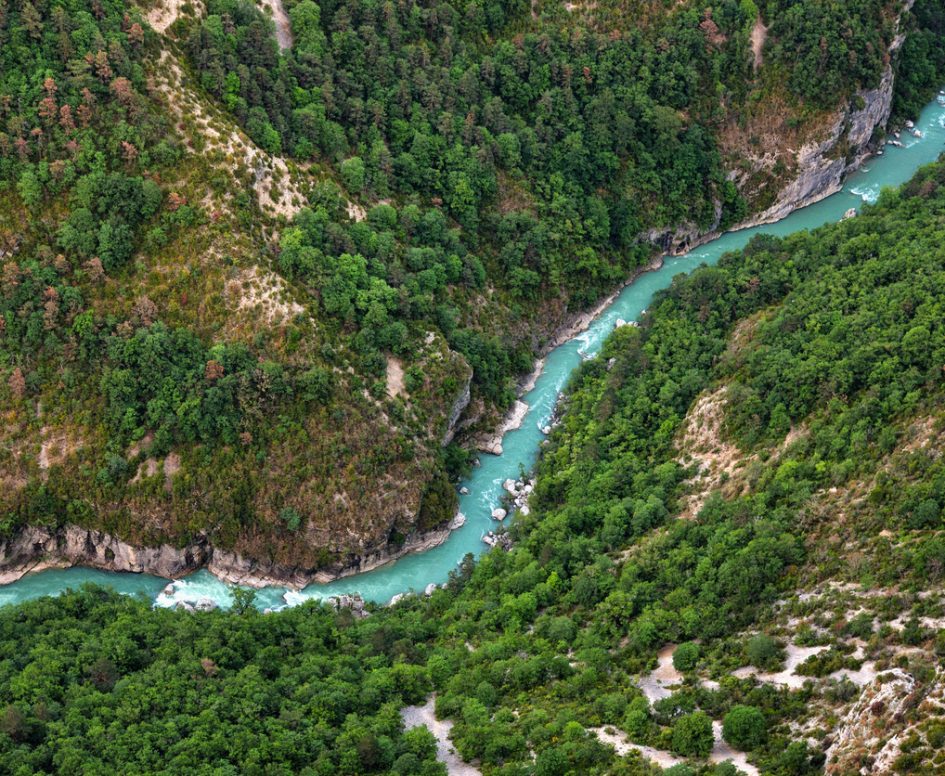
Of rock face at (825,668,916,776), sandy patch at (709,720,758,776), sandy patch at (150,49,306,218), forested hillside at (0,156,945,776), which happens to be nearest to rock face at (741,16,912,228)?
forested hillside at (0,156,945,776)

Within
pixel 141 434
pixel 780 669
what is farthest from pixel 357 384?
pixel 780 669

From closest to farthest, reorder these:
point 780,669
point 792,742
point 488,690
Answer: point 792,742 < point 780,669 < point 488,690

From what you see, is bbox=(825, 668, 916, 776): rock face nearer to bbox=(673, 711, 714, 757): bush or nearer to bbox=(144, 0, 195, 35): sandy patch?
bbox=(673, 711, 714, 757): bush

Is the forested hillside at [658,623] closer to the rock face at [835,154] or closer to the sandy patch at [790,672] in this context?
the sandy patch at [790,672]

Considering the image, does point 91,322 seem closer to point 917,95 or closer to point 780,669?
point 780,669

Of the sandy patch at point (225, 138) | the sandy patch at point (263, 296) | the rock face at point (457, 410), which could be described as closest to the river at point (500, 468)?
the rock face at point (457, 410)

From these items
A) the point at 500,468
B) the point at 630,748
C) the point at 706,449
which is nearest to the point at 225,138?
the point at 500,468
